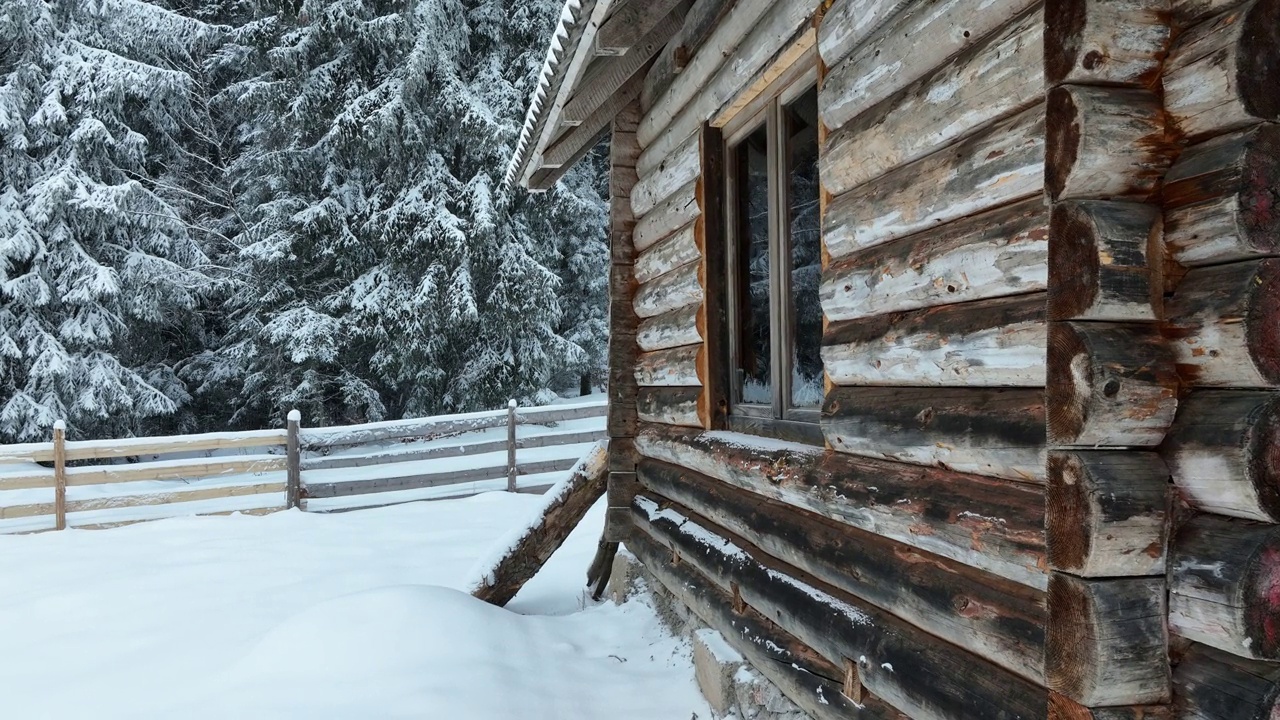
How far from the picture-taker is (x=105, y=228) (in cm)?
1495

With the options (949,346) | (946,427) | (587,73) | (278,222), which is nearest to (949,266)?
(949,346)

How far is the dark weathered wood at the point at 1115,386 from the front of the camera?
1715 mm

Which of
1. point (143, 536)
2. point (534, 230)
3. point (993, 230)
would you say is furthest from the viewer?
point (534, 230)

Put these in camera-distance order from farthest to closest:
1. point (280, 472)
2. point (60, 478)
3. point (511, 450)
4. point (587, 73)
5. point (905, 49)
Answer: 1. point (511, 450)
2. point (280, 472)
3. point (60, 478)
4. point (587, 73)
5. point (905, 49)

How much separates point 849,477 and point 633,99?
3.78m

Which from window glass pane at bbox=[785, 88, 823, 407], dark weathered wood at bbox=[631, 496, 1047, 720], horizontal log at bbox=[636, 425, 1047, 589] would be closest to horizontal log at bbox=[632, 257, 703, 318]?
window glass pane at bbox=[785, 88, 823, 407]

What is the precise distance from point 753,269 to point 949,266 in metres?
1.97

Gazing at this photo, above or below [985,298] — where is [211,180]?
above

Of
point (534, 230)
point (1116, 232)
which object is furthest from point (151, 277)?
point (1116, 232)

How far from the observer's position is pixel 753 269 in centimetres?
441

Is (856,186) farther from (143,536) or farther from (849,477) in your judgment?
(143,536)

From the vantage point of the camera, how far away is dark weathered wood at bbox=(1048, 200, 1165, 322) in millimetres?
1736

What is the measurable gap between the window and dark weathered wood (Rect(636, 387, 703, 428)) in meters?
0.31

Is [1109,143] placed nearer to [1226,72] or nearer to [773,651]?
[1226,72]
